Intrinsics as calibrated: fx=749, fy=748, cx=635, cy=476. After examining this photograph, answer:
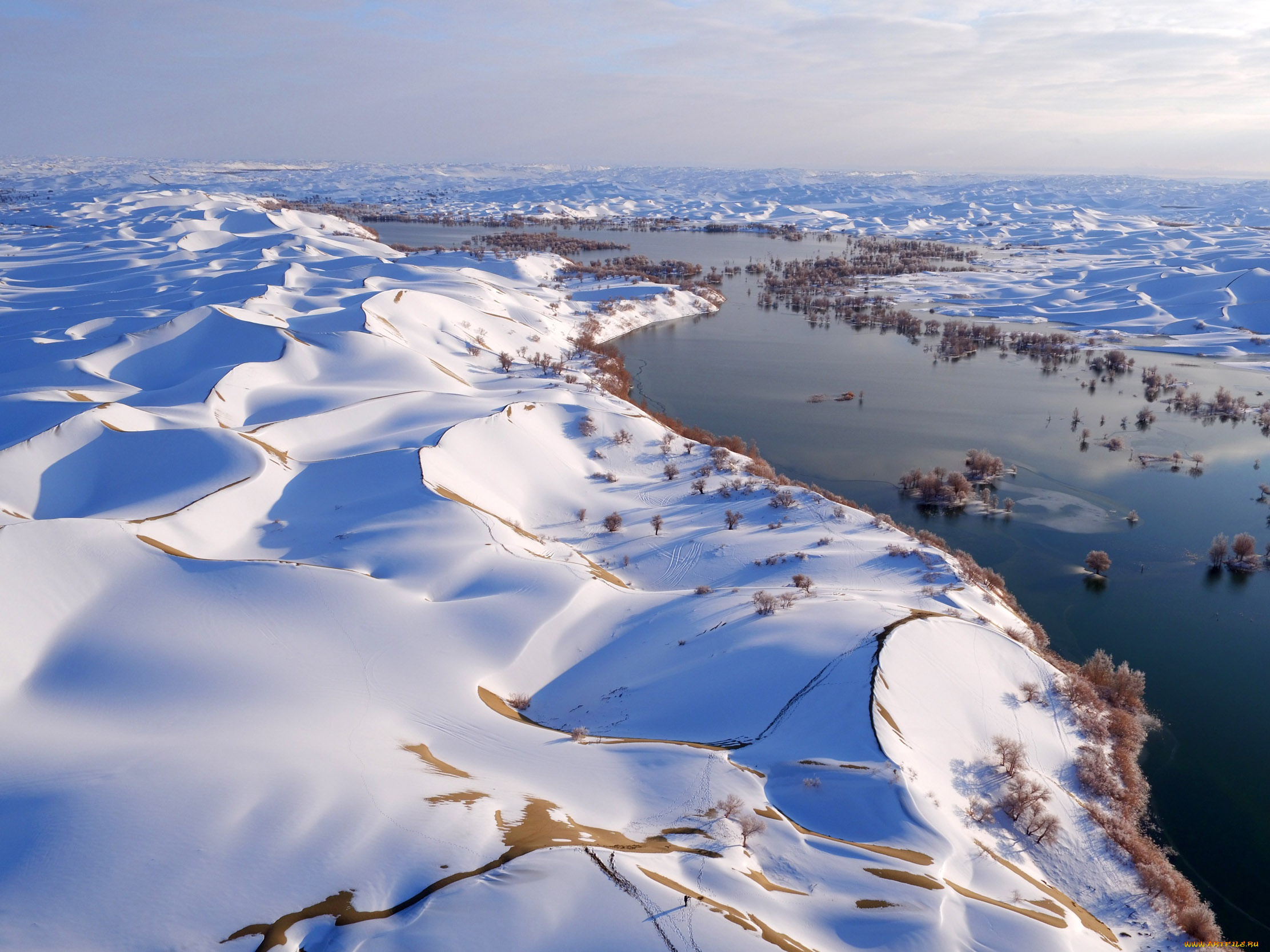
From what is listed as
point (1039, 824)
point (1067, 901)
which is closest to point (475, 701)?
point (1039, 824)

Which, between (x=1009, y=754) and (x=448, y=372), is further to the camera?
(x=448, y=372)

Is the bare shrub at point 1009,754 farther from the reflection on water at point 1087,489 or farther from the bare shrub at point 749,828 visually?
the bare shrub at point 749,828

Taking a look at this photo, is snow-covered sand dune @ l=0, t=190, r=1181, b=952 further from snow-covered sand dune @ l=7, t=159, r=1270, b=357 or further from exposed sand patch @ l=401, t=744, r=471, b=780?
snow-covered sand dune @ l=7, t=159, r=1270, b=357

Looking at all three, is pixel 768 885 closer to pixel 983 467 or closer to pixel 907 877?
pixel 907 877

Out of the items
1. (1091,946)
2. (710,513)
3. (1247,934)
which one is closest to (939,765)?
(1091,946)

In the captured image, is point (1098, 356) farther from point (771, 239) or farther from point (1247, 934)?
point (771, 239)

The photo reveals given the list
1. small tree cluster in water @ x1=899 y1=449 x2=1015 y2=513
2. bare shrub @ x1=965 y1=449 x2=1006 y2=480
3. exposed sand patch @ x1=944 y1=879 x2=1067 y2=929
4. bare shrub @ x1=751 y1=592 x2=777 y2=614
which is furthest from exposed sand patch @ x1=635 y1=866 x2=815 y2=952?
bare shrub @ x1=965 y1=449 x2=1006 y2=480
